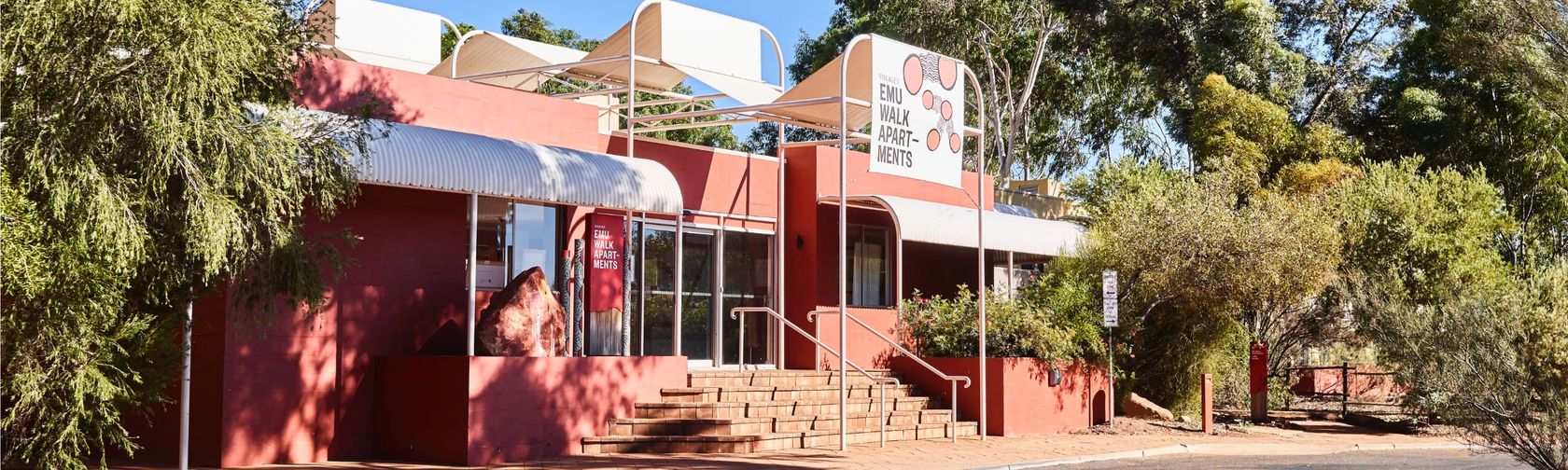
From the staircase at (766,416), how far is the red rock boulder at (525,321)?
1066 millimetres

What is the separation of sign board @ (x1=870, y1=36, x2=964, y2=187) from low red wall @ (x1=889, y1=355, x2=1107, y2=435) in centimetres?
286

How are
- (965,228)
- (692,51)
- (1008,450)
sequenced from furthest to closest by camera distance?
(965,228) < (692,51) < (1008,450)

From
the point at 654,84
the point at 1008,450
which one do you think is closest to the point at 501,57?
the point at 654,84

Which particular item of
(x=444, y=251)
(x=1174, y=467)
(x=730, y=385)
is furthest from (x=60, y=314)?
(x=1174, y=467)

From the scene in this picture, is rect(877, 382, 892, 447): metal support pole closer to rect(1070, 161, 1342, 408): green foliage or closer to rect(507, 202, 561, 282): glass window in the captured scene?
rect(507, 202, 561, 282): glass window

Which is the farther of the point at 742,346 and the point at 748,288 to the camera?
the point at 748,288

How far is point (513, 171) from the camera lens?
1380 cm

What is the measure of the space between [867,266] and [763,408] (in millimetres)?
5343

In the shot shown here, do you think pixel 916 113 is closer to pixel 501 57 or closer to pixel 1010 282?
pixel 1010 282

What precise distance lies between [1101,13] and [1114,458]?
16815mm

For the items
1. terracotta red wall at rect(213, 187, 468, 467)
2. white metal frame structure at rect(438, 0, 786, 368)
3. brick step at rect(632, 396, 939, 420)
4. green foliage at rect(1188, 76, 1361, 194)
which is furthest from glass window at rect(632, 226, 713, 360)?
green foliage at rect(1188, 76, 1361, 194)

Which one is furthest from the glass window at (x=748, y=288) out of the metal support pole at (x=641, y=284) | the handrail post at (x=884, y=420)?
the handrail post at (x=884, y=420)

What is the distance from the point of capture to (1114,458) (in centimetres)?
1548

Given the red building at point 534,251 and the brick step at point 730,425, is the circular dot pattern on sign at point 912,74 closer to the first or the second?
the red building at point 534,251
